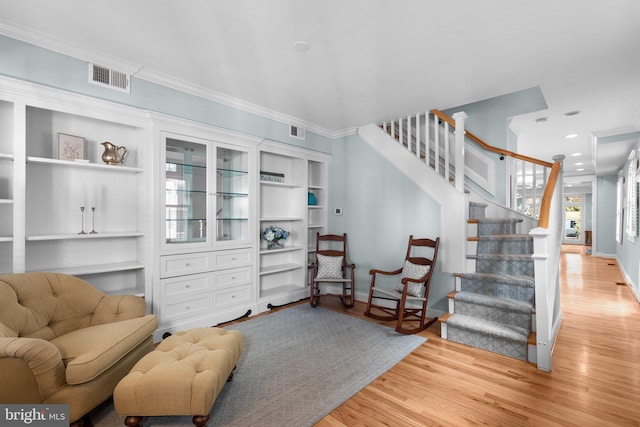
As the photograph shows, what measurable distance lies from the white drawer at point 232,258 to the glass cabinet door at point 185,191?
0.90 ft

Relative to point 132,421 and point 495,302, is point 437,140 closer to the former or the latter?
point 495,302

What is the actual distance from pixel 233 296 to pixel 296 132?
2415mm

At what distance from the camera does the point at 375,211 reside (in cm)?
438

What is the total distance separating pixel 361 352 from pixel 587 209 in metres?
14.8

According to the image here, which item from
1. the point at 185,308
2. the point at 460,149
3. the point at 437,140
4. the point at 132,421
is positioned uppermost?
the point at 437,140

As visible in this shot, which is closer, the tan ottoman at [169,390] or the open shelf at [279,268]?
the tan ottoman at [169,390]

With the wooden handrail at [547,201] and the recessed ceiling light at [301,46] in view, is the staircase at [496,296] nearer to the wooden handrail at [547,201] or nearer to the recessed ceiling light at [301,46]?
the wooden handrail at [547,201]

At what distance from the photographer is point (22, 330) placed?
183cm

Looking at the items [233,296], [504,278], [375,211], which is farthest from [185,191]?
[504,278]

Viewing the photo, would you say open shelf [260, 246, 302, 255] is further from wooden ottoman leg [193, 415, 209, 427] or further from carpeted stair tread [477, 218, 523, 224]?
carpeted stair tread [477, 218, 523, 224]

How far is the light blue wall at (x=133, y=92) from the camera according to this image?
225 cm

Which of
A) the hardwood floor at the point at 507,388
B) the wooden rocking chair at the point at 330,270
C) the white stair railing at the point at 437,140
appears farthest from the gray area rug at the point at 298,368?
the white stair railing at the point at 437,140

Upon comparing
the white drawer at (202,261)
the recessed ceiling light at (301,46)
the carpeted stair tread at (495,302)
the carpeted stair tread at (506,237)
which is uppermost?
the recessed ceiling light at (301,46)

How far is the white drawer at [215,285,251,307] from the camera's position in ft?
11.3
